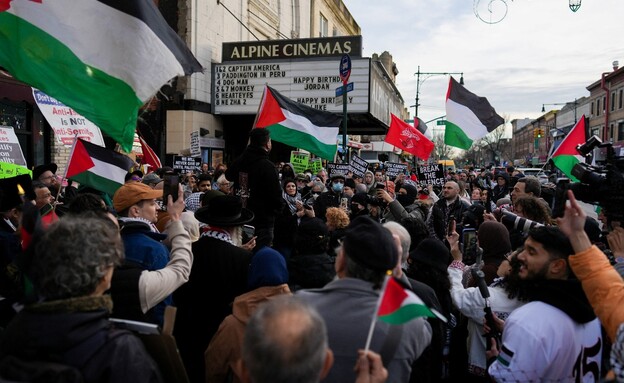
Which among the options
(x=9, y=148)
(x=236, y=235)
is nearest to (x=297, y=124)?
(x=9, y=148)

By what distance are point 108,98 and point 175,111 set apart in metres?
14.7

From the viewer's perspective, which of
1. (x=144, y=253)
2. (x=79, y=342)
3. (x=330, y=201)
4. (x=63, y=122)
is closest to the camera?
(x=79, y=342)

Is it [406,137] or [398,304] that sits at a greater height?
[406,137]

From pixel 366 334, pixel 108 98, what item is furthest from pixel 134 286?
pixel 108 98

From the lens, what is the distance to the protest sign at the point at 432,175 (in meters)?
9.68

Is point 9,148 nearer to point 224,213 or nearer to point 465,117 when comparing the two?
point 224,213

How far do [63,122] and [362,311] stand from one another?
7.72 m

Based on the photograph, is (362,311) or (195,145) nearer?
(362,311)

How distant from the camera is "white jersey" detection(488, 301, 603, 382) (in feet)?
7.79

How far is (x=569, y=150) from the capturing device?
8.08m

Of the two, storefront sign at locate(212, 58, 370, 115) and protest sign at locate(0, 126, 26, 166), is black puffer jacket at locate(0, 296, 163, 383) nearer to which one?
protest sign at locate(0, 126, 26, 166)

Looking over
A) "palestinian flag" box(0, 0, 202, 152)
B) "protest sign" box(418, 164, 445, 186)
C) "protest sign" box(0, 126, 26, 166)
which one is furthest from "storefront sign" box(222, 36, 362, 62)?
"palestinian flag" box(0, 0, 202, 152)

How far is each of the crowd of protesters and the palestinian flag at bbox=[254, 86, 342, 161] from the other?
3.46 m

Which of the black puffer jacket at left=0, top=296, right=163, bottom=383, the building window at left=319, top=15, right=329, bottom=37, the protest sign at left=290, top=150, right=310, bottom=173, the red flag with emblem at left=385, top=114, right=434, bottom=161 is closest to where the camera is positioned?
the black puffer jacket at left=0, top=296, right=163, bottom=383
